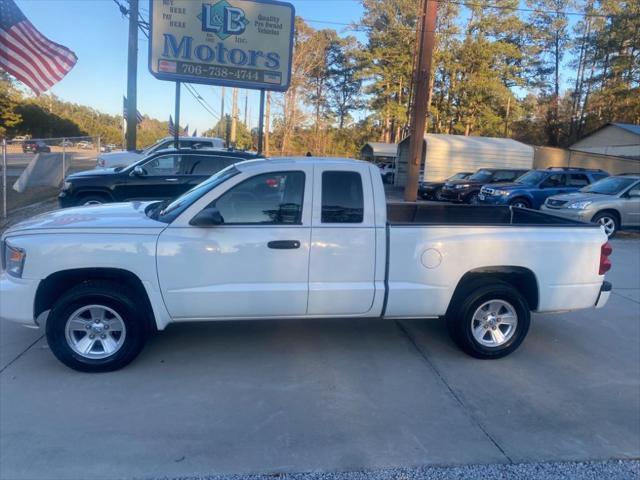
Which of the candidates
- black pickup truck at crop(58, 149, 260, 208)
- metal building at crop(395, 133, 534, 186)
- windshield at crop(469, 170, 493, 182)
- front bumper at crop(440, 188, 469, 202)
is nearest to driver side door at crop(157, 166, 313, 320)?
black pickup truck at crop(58, 149, 260, 208)

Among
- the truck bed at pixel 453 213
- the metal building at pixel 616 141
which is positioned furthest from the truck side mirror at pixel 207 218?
the metal building at pixel 616 141

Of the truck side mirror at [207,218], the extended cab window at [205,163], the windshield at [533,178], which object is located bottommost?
the truck side mirror at [207,218]

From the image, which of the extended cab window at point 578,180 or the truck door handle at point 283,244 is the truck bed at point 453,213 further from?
the extended cab window at point 578,180

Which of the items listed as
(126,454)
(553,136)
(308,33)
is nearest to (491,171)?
(126,454)

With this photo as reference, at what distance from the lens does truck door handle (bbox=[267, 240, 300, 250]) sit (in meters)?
4.32

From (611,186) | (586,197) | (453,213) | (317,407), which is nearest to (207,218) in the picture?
(317,407)

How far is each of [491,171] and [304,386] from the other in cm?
1891

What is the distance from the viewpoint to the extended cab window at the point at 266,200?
14.4ft

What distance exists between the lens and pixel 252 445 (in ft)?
11.1

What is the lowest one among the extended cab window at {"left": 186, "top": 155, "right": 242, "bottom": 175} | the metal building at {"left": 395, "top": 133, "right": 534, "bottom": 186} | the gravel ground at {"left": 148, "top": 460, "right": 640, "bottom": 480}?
the gravel ground at {"left": 148, "top": 460, "right": 640, "bottom": 480}

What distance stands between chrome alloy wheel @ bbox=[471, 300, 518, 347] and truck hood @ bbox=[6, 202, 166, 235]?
300 cm

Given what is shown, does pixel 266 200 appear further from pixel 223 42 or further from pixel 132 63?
pixel 132 63

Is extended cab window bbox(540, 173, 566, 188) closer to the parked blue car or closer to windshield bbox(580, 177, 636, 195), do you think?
the parked blue car

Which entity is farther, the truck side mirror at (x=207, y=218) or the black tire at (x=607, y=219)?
the black tire at (x=607, y=219)
